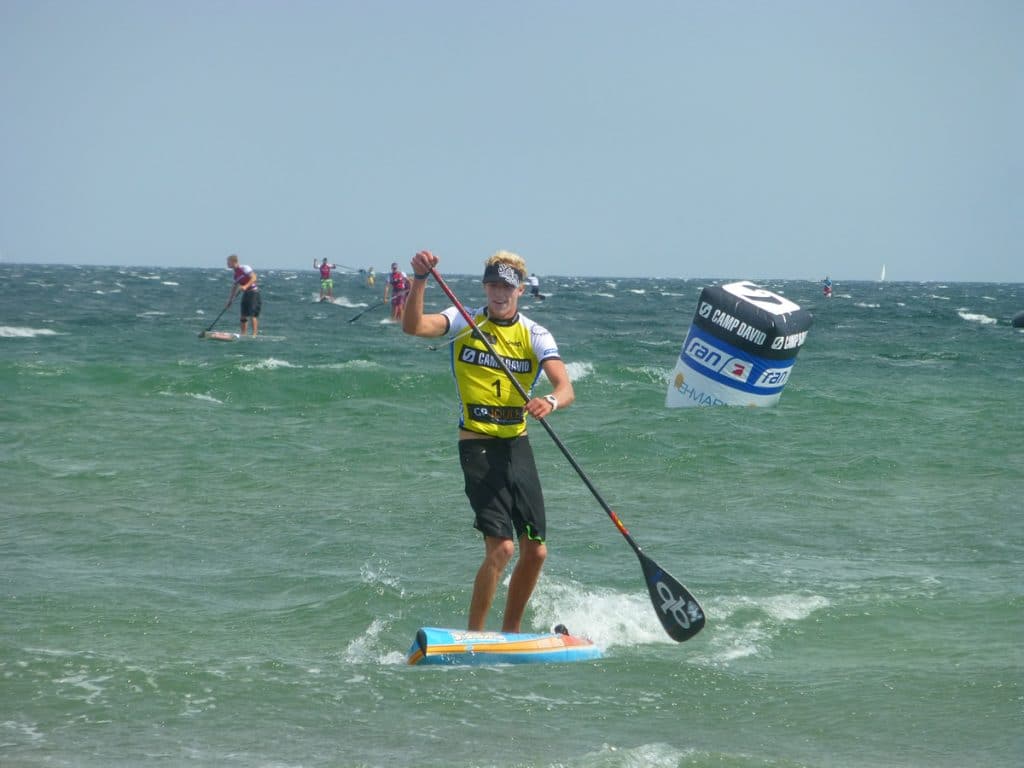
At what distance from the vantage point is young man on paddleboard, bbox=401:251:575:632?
6160 mm

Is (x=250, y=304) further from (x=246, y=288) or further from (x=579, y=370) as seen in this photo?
(x=579, y=370)

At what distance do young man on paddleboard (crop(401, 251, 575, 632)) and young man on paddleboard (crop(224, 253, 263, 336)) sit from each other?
20.8 meters

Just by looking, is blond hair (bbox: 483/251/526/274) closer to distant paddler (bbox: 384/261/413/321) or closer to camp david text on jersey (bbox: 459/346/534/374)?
camp david text on jersey (bbox: 459/346/534/374)

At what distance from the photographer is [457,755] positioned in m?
4.95

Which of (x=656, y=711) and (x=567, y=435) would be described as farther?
(x=567, y=435)

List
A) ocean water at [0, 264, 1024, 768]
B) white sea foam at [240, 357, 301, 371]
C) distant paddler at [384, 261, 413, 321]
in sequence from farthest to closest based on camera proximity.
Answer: distant paddler at [384, 261, 413, 321]
white sea foam at [240, 357, 301, 371]
ocean water at [0, 264, 1024, 768]

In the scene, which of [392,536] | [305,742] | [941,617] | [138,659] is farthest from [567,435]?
[305,742]

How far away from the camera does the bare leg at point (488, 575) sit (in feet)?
20.3

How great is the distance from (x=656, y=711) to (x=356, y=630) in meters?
2.19

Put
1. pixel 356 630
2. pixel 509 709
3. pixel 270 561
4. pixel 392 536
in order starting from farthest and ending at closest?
pixel 392 536, pixel 270 561, pixel 356 630, pixel 509 709

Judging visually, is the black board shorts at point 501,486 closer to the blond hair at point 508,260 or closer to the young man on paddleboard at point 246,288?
the blond hair at point 508,260

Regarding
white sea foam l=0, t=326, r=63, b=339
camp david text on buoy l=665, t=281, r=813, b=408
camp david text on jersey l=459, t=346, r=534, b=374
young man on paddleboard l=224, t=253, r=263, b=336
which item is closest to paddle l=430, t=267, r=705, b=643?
camp david text on jersey l=459, t=346, r=534, b=374

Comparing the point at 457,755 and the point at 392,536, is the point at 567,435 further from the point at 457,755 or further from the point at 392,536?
the point at 457,755

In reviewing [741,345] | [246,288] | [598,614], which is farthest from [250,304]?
[598,614]
